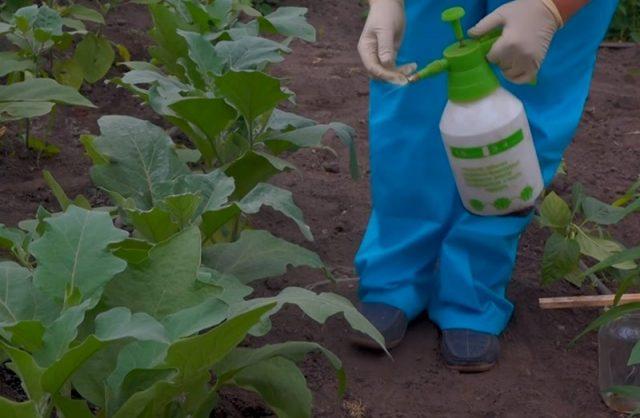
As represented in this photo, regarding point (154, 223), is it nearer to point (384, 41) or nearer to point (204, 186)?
point (204, 186)

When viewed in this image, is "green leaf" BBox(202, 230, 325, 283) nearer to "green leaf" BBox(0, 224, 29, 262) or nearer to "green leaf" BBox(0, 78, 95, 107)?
"green leaf" BBox(0, 224, 29, 262)

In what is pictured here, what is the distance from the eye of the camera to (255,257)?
2311mm

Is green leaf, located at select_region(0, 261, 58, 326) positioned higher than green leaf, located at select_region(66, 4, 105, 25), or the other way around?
green leaf, located at select_region(0, 261, 58, 326)

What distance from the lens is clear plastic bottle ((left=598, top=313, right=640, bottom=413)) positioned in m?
2.54

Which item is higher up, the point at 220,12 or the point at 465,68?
the point at 465,68

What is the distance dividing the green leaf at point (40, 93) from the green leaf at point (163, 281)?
3.27ft

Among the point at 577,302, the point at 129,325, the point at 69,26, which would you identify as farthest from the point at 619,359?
the point at 69,26

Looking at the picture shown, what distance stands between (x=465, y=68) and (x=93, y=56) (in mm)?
1764

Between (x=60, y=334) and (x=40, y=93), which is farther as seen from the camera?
(x=40, y=93)

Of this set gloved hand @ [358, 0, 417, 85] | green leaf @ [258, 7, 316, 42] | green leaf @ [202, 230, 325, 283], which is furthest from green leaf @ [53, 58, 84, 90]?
green leaf @ [202, 230, 325, 283]

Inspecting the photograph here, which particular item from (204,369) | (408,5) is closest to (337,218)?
(408,5)

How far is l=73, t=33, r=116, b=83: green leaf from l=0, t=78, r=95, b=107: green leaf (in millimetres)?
846

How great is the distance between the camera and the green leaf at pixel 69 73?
369 cm

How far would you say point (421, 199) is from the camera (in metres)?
2.79
